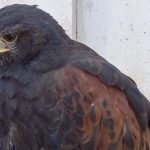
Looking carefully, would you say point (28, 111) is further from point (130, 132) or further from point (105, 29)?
point (105, 29)

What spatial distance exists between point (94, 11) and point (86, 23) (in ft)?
0.37

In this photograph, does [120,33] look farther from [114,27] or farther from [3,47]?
[3,47]

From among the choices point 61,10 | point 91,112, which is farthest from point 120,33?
point 91,112

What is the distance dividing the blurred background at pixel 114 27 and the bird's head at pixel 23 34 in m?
1.64

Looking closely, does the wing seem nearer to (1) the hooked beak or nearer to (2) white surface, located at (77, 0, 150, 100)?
(1) the hooked beak

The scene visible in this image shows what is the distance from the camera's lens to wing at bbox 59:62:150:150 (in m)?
3.57

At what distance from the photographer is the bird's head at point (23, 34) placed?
3.53 meters

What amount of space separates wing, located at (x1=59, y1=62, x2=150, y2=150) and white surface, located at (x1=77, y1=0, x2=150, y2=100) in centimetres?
164

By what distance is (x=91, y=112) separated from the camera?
3588mm

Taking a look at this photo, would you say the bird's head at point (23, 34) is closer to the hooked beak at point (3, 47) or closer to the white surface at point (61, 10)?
the hooked beak at point (3, 47)

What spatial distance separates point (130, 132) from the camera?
370cm

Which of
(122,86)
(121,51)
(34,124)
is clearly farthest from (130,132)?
(121,51)

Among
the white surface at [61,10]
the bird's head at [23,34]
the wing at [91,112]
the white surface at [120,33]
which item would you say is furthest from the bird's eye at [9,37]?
the white surface at [120,33]

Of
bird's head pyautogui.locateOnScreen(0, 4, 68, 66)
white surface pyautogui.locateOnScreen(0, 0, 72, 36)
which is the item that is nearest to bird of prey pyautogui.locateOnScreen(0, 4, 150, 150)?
bird's head pyautogui.locateOnScreen(0, 4, 68, 66)
